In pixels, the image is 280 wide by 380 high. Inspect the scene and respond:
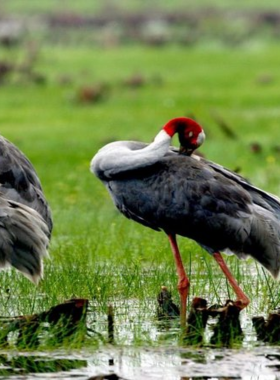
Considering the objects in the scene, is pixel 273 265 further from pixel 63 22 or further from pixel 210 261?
pixel 63 22

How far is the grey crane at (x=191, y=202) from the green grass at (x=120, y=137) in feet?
1.15

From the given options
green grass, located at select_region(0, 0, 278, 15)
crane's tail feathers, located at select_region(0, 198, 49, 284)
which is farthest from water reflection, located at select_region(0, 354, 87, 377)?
green grass, located at select_region(0, 0, 278, 15)

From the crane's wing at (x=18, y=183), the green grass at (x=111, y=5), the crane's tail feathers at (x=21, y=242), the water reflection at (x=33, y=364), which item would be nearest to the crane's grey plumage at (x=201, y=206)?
the crane's tail feathers at (x=21, y=242)

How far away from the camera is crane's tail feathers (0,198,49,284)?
23.0 ft

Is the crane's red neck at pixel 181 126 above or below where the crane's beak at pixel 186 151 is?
above

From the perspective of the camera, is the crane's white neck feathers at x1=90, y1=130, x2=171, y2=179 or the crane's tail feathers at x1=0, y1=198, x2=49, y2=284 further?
the crane's white neck feathers at x1=90, y1=130, x2=171, y2=179

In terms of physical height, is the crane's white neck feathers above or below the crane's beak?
below

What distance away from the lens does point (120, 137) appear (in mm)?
19703

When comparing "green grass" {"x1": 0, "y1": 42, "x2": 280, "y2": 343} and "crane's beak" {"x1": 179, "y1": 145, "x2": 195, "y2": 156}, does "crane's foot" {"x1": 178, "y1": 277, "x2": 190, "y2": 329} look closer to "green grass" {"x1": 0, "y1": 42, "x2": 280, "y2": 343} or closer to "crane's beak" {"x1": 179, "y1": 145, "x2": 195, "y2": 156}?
"green grass" {"x1": 0, "y1": 42, "x2": 280, "y2": 343}

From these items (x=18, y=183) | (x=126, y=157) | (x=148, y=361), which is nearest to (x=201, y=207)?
(x=126, y=157)

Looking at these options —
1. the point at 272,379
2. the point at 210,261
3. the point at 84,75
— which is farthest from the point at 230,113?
the point at 272,379

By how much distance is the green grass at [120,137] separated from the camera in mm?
8273

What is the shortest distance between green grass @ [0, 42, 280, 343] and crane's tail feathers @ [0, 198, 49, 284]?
421 millimetres

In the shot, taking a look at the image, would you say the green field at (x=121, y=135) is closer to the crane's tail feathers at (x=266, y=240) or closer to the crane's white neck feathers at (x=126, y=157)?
the crane's tail feathers at (x=266, y=240)
